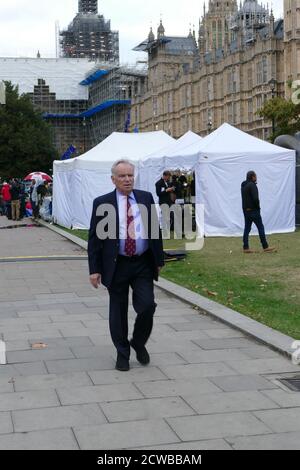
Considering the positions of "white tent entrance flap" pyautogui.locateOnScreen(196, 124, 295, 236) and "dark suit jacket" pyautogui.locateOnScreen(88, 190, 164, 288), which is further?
"white tent entrance flap" pyautogui.locateOnScreen(196, 124, 295, 236)

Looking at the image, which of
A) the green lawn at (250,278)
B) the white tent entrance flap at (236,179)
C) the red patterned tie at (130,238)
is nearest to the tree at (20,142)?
the white tent entrance flap at (236,179)

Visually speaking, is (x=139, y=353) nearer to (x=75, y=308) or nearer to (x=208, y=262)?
(x=75, y=308)

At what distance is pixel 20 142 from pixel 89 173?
34.2 metres

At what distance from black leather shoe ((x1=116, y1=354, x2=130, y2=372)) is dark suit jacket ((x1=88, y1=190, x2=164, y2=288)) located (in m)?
0.58

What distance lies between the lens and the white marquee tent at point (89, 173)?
69.2 ft

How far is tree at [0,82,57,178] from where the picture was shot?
5425cm

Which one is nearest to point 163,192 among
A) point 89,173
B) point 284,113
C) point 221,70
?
point 89,173

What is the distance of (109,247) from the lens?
5.43m

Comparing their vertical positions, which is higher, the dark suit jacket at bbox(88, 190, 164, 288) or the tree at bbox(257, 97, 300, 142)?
the tree at bbox(257, 97, 300, 142)

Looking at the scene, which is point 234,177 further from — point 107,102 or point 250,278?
point 107,102

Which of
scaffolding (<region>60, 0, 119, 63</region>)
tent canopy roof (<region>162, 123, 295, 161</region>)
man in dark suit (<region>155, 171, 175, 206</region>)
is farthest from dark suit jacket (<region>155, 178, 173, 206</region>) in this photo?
scaffolding (<region>60, 0, 119, 63</region>)

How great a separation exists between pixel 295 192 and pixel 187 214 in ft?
10.1

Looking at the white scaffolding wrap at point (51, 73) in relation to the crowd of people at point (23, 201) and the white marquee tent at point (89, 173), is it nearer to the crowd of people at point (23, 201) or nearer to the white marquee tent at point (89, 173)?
the crowd of people at point (23, 201)

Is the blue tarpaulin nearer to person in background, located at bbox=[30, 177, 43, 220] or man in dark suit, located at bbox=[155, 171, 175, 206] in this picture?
person in background, located at bbox=[30, 177, 43, 220]
